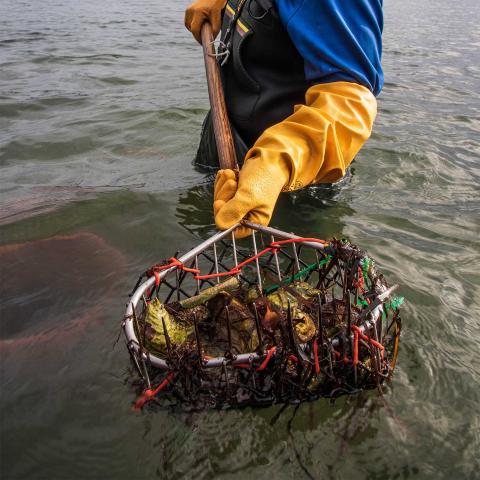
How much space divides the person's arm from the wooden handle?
552mm

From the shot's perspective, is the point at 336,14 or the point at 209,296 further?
the point at 336,14

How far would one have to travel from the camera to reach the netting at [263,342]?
177 cm

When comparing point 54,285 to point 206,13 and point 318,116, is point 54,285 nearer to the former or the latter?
point 318,116

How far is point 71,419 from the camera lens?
2.16 metres

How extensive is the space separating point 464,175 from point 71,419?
4.57 metres

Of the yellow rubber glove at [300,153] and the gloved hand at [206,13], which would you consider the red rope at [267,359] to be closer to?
the yellow rubber glove at [300,153]

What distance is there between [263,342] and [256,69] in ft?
7.83

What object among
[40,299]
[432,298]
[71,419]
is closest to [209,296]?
[71,419]

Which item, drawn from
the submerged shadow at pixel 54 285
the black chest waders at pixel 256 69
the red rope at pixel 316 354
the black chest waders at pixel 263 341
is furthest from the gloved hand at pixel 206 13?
the red rope at pixel 316 354

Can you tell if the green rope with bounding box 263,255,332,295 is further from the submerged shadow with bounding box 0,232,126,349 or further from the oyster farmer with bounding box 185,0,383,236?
the submerged shadow with bounding box 0,232,126,349

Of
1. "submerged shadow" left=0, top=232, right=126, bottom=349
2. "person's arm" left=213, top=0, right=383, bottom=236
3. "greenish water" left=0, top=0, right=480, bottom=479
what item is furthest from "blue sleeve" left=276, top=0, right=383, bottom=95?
"submerged shadow" left=0, top=232, right=126, bottom=349

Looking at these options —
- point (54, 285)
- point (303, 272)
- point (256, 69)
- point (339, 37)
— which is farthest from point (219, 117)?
point (54, 285)

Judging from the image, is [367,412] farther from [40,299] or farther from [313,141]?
[40,299]

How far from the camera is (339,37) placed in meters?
2.81
